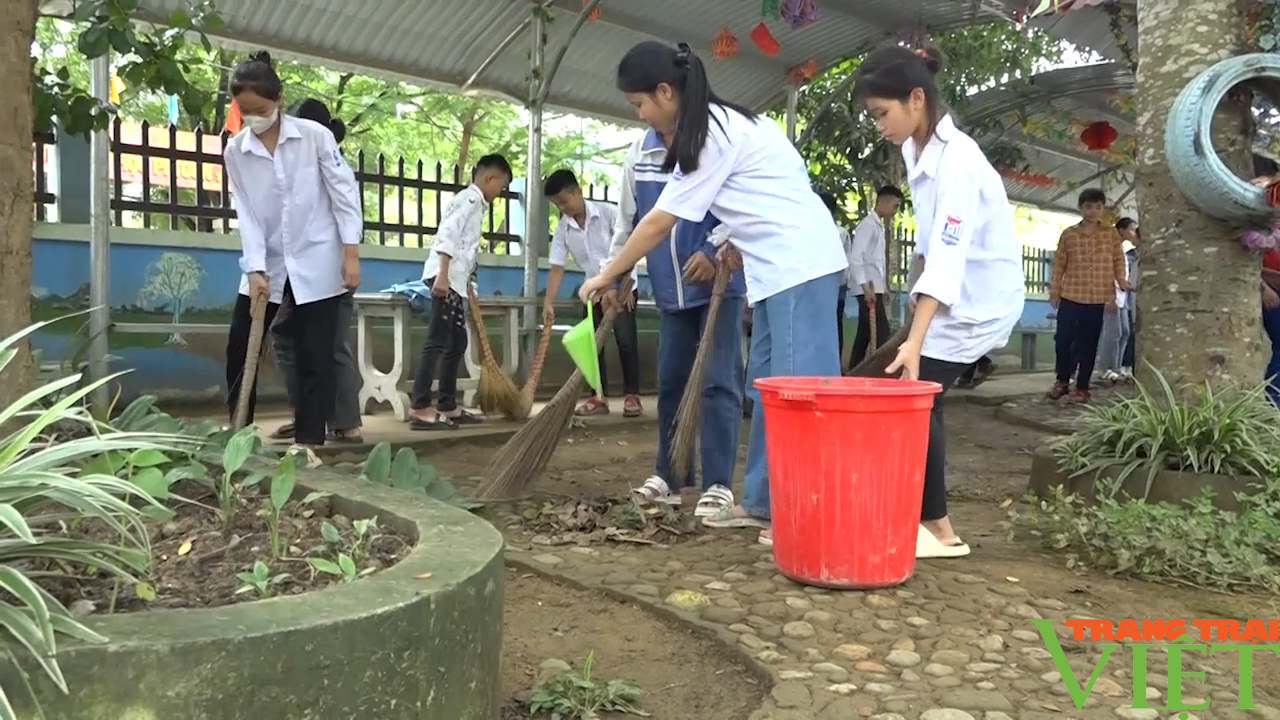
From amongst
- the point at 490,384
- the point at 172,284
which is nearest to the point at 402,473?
the point at 490,384

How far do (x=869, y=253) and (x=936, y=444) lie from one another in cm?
537

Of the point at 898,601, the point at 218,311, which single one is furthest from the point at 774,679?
the point at 218,311

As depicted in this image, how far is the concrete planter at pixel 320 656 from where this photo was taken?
48.0 inches

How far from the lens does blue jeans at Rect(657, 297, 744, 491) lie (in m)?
3.59

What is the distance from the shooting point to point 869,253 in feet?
27.1

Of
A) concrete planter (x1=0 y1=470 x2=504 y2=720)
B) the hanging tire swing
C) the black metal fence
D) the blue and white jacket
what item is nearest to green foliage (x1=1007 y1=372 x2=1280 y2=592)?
the hanging tire swing

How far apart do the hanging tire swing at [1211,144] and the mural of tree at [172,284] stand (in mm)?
5537

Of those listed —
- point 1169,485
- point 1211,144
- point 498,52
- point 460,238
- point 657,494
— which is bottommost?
point 657,494

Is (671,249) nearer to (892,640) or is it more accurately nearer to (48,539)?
(892,640)

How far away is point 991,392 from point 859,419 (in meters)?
7.10

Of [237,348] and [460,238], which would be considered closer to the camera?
[237,348]

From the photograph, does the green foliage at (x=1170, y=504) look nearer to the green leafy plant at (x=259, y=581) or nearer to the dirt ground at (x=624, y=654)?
the dirt ground at (x=624, y=654)

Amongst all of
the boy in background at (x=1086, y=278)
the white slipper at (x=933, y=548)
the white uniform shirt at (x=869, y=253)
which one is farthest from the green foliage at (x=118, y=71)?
the boy in background at (x=1086, y=278)

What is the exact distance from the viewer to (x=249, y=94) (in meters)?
4.02
